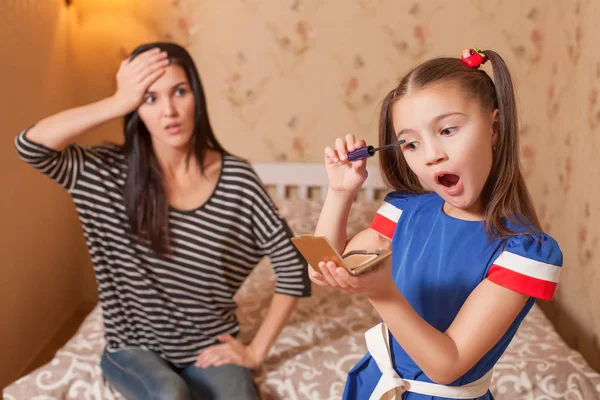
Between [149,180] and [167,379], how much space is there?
49 centimetres

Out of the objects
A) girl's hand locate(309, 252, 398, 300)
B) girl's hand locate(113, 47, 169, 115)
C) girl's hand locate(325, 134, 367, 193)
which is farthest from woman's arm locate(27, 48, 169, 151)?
girl's hand locate(309, 252, 398, 300)

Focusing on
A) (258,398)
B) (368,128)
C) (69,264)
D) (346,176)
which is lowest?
(69,264)

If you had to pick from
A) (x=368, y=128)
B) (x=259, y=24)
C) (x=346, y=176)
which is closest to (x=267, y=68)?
(x=259, y=24)

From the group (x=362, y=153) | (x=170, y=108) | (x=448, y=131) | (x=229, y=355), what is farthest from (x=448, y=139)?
(x=229, y=355)

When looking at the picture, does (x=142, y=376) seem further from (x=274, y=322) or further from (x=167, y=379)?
(x=274, y=322)

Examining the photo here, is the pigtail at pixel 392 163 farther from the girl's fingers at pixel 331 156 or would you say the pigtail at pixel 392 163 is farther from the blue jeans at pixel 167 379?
the blue jeans at pixel 167 379

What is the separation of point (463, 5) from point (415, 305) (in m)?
1.93

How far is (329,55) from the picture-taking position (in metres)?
2.67

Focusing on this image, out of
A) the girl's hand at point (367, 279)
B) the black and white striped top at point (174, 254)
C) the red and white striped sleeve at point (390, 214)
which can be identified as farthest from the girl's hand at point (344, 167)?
the black and white striped top at point (174, 254)

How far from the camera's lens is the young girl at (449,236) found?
823 millimetres

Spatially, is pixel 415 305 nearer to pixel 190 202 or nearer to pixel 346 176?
pixel 346 176

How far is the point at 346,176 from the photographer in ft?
3.11

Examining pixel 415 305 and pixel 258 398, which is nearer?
pixel 415 305

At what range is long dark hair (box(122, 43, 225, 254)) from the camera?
157 centimetres
